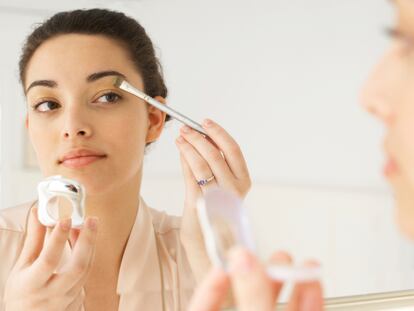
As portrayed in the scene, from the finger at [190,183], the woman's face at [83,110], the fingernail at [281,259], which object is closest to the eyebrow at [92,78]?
the woman's face at [83,110]

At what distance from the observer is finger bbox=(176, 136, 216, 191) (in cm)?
56

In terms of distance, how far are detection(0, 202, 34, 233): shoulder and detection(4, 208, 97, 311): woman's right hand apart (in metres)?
0.05

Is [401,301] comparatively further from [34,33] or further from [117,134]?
[34,33]

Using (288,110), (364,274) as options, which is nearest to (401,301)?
(364,274)

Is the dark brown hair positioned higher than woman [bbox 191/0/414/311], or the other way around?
the dark brown hair

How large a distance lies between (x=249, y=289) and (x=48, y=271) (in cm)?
27

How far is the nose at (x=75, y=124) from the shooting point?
0.56 m

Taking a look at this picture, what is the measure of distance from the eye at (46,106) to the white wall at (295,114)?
0.06 m

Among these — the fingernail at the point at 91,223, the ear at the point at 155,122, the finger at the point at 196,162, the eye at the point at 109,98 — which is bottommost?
the fingernail at the point at 91,223

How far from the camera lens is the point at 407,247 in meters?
0.84

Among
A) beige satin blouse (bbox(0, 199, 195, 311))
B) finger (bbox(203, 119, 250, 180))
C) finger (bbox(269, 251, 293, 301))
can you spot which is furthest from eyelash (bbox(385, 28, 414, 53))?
beige satin blouse (bbox(0, 199, 195, 311))

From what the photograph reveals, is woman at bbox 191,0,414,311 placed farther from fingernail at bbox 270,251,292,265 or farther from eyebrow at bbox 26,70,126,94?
eyebrow at bbox 26,70,126,94

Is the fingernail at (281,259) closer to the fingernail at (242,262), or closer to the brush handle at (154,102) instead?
the fingernail at (242,262)

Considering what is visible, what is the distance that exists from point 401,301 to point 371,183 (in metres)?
0.19
